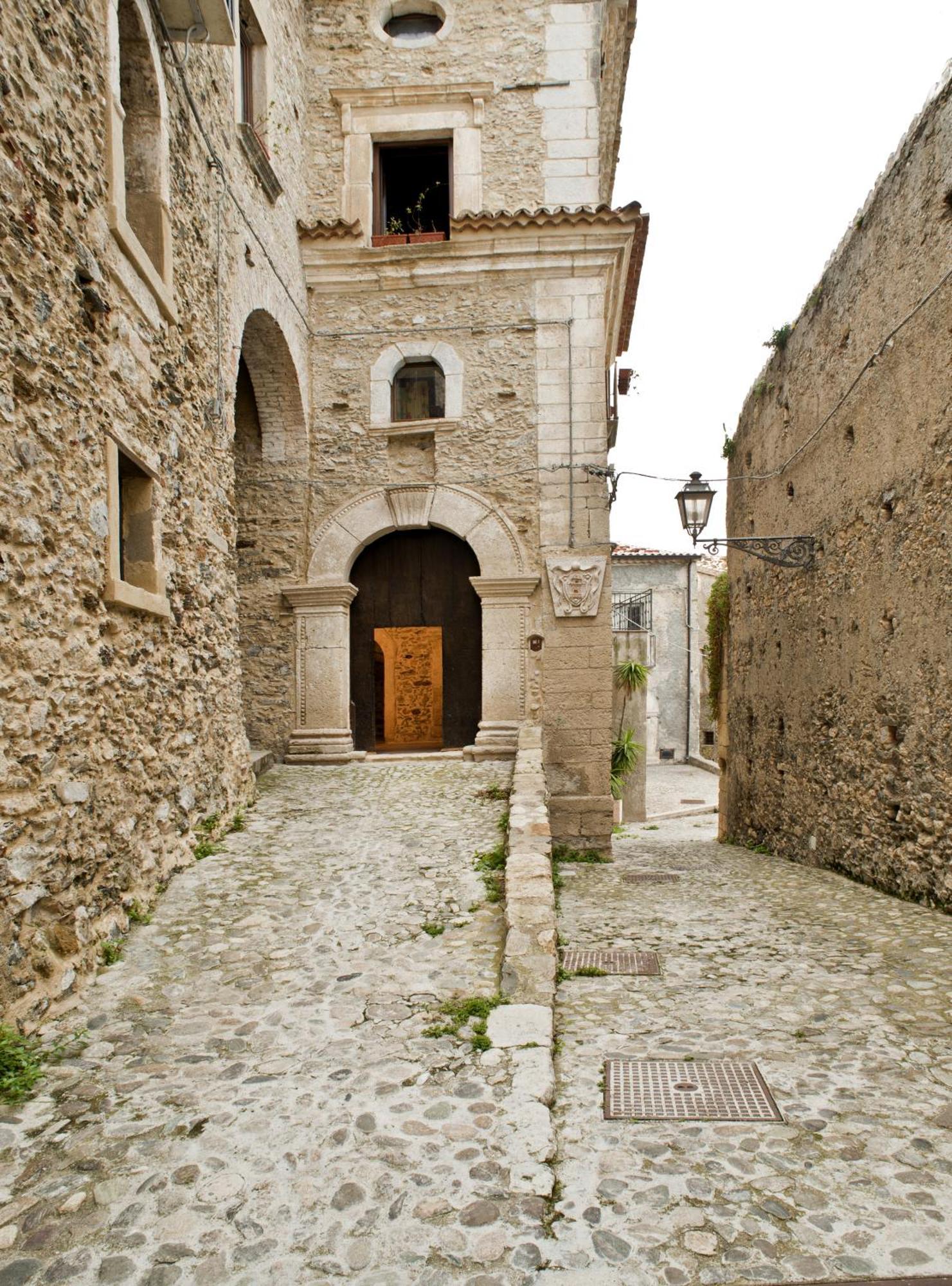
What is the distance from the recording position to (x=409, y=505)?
29.8 feet

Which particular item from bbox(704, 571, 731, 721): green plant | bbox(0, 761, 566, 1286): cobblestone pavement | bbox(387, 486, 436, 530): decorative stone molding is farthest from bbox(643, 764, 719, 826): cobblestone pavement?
bbox(0, 761, 566, 1286): cobblestone pavement

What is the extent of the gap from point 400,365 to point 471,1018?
7.38 meters

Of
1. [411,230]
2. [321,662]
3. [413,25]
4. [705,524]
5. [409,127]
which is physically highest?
[413,25]

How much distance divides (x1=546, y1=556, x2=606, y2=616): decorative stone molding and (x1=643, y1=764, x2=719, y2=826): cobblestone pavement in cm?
838

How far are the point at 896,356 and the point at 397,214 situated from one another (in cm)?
639

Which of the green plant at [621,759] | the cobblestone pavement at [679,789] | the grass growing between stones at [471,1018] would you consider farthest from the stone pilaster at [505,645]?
the cobblestone pavement at [679,789]

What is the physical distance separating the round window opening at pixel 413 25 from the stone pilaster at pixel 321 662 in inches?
252

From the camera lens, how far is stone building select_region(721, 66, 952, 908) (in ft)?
18.6

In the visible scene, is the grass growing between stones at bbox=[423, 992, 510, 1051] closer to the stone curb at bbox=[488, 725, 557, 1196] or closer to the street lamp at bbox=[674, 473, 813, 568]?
the stone curb at bbox=[488, 725, 557, 1196]

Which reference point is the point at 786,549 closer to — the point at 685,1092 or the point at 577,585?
the point at 577,585

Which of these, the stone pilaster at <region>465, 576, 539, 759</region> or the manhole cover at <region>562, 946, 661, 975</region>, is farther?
the stone pilaster at <region>465, 576, 539, 759</region>

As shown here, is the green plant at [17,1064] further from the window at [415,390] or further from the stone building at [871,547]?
the window at [415,390]

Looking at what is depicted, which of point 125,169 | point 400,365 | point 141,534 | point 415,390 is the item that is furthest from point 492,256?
point 141,534

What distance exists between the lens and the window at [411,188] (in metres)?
9.95
